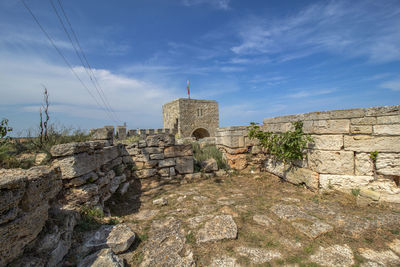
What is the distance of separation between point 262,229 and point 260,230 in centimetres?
5

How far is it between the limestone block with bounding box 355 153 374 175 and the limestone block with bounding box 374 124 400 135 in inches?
17.2

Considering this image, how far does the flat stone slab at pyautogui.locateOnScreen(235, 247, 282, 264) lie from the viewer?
6.65ft

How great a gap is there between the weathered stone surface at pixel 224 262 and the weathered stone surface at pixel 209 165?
3.50m

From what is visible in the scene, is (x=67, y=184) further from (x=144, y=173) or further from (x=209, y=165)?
(x=209, y=165)

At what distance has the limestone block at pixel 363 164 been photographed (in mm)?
3303

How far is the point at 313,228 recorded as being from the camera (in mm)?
2506

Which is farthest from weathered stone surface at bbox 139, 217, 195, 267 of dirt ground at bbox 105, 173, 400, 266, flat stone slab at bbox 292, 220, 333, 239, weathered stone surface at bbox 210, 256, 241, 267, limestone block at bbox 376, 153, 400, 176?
limestone block at bbox 376, 153, 400, 176

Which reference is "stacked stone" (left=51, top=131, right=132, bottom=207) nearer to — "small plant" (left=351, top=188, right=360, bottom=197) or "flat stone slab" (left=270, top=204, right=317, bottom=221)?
"flat stone slab" (left=270, top=204, right=317, bottom=221)

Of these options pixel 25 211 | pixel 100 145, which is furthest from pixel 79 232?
pixel 100 145

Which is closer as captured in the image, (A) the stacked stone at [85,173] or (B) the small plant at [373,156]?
(A) the stacked stone at [85,173]

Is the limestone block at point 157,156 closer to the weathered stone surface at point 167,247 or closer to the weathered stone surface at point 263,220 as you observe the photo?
the weathered stone surface at point 167,247

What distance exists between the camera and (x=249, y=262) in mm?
1979

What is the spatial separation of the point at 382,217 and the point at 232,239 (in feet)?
7.51

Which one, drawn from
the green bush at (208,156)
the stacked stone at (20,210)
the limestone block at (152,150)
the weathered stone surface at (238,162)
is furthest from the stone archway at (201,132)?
the stacked stone at (20,210)
